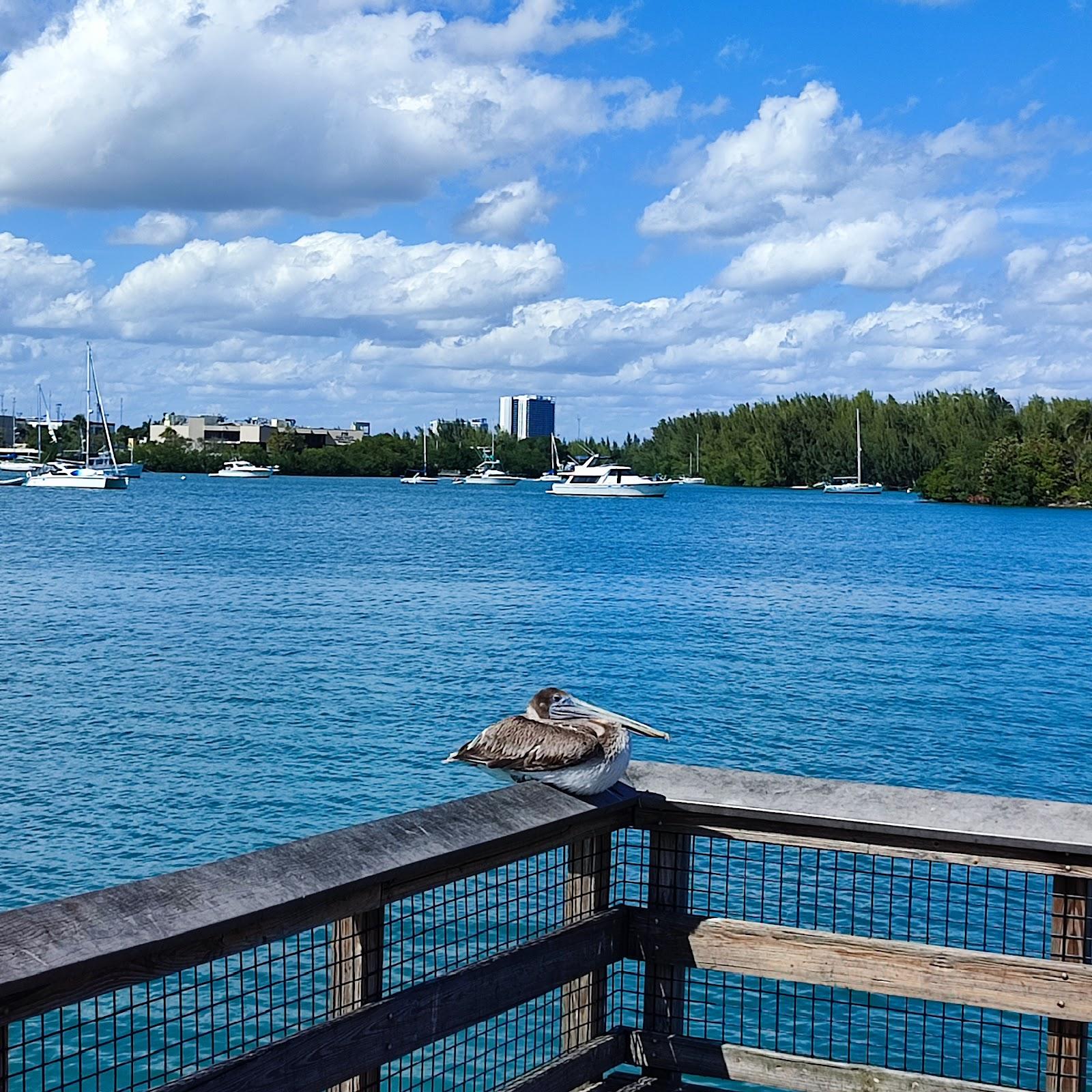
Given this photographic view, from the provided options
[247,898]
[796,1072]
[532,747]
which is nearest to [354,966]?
[247,898]

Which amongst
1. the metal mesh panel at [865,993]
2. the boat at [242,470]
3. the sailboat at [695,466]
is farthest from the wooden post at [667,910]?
the boat at [242,470]

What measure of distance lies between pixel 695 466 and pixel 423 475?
123 ft

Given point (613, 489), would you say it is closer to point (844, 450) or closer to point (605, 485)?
point (605, 485)

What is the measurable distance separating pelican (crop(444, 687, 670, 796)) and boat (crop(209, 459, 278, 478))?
18116cm

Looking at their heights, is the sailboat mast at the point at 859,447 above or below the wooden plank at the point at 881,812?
above

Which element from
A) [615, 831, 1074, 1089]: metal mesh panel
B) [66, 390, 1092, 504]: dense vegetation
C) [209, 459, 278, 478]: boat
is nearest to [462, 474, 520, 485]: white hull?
[66, 390, 1092, 504]: dense vegetation

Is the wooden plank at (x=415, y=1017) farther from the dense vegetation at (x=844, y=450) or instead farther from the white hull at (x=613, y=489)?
the white hull at (x=613, y=489)

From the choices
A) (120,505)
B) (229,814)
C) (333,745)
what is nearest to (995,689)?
(333,745)

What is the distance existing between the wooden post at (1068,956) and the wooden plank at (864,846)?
59 millimetres

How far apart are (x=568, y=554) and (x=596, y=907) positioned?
2158 inches

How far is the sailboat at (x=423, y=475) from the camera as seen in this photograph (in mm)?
175650

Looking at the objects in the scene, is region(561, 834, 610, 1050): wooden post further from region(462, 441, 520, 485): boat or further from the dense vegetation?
region(462, 441, 520, 485): boat

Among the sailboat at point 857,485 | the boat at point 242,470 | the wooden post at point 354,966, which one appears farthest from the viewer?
the boat at point 242,470

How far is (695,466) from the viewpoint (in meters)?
174
